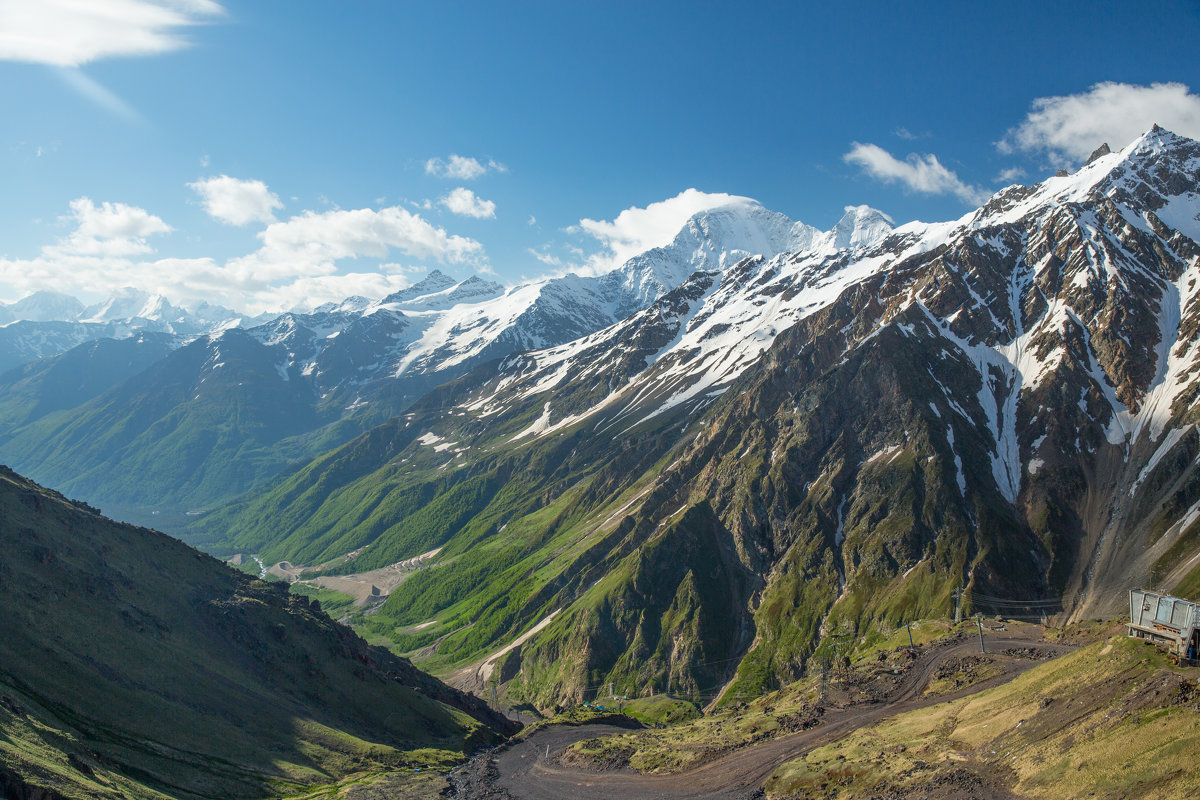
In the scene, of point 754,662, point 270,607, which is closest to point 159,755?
point 270,607

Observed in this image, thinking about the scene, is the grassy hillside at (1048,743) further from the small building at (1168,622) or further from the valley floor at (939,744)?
the small building at (1168,622)

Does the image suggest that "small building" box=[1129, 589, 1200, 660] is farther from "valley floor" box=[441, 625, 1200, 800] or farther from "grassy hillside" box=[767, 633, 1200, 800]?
"valley floor" box=[441, 625, 1200, 800]

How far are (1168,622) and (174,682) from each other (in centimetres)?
11524

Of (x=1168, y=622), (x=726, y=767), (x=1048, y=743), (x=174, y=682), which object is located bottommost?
(x=174, y=682)

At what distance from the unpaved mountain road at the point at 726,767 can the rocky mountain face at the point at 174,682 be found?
13.4 metres

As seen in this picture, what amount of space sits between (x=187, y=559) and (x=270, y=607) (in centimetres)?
1958

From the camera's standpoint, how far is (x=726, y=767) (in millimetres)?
77000

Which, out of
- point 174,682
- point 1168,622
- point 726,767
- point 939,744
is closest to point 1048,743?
point 939,744

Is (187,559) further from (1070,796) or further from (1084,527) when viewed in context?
(1084,527)

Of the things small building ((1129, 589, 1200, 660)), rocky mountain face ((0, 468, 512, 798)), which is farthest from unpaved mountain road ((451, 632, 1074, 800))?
small building ((1129, 589, 1200, 660))

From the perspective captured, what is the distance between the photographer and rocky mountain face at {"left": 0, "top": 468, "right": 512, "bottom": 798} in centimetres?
7094

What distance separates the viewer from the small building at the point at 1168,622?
52094 mm

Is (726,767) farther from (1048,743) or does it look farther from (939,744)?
(1048,743)

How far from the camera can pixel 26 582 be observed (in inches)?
3723
